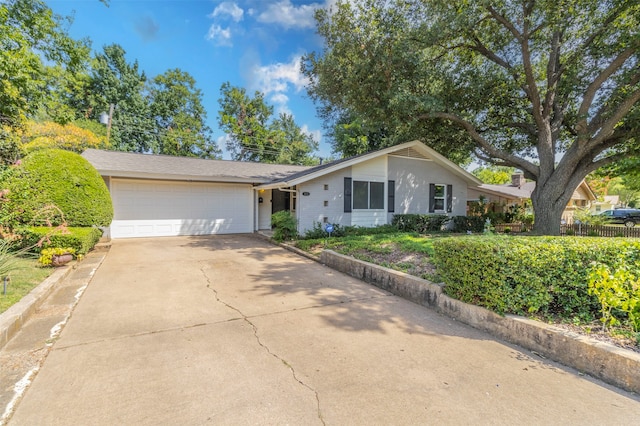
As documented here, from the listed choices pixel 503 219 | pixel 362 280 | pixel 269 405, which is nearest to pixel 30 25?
pixel 362 280

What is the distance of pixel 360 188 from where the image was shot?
11812 mm

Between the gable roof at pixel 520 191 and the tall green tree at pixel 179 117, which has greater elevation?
the tall green tree at pixel 179 117

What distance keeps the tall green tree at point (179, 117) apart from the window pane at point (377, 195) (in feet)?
68.7

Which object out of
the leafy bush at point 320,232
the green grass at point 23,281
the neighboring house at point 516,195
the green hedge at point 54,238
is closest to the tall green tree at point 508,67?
the leafy bush at point 320,232

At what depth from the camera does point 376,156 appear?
11625 millimetres

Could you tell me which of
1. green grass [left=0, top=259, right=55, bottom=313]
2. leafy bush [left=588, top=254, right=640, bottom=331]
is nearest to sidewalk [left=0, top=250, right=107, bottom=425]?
green grass [left=0, top=259, right=55, bottom=313]

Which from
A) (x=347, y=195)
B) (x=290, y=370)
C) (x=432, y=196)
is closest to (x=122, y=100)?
(x=347, y=195)

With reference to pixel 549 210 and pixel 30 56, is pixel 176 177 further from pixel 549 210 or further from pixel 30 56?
pixel 549 210

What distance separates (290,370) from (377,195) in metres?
10.1

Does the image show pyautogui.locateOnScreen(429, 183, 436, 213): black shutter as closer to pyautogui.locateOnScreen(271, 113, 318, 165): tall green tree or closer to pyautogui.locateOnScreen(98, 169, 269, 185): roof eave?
pyautogui.locateOnScreen(98, 169, 269, 185): roof eave

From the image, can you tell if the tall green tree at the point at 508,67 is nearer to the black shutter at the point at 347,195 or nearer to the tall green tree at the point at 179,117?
the black shutter at the point at 347,195

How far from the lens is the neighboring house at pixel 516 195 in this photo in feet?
71.7

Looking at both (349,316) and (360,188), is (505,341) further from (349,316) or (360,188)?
(360,188)

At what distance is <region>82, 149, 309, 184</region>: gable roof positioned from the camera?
410 inches
